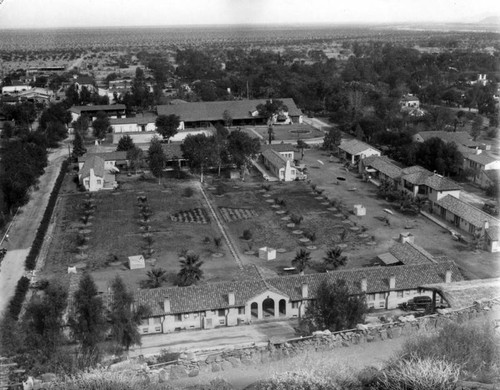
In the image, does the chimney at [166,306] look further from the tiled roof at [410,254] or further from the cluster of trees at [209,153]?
the cluster of trees at [209,153]

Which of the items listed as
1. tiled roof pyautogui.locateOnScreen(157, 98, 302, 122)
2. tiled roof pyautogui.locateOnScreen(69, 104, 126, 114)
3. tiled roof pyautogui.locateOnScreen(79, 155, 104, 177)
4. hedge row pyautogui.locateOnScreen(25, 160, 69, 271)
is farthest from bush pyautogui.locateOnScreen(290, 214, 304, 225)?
tiled roof pyautogui.locateOnScreen(69, 104, 126, 114)

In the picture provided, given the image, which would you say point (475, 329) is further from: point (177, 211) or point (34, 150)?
point (34, 150)

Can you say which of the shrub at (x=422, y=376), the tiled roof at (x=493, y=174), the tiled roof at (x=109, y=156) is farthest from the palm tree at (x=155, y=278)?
the tiled roof at (x=493, y=174)

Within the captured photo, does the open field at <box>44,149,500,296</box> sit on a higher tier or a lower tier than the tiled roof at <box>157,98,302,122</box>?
lower

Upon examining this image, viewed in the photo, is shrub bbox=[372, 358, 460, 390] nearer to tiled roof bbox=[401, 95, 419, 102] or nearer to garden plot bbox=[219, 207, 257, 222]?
garden plot bbox=[219, 207, 257, 222]

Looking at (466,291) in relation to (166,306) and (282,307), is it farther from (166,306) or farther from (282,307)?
(166,306)

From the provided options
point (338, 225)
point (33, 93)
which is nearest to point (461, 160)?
point (338, 225)
